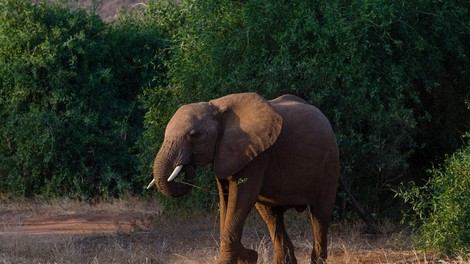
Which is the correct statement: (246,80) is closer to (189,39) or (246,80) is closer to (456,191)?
(189,39)

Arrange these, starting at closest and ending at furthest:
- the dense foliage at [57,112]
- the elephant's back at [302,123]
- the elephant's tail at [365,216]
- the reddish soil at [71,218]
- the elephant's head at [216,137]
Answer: the elephant's head at [216,137], the elephant's back at [302,123], the elephant's tail at [365,216], the reddish soil at [71,218], the dense foliage at [57,112]

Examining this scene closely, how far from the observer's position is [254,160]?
337 inches

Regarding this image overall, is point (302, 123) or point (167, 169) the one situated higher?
point (167, 169)

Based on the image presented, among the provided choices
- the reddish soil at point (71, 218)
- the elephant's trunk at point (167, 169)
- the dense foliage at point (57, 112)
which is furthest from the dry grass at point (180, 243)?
the dense foliage at point (57, 112)

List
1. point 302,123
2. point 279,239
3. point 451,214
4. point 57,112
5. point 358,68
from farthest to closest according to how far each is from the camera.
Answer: point 57,112 < point 358,68 < point 279,239 < point 451,214 < point 302,123

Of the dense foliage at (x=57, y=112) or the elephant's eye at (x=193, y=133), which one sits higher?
the elephant's eye at (x=193, y=133)

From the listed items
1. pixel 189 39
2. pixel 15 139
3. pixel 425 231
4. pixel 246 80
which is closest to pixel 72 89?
pixel 15 139

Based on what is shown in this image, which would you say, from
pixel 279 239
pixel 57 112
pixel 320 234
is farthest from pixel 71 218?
pixel 320 234

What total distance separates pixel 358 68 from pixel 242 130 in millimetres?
3962

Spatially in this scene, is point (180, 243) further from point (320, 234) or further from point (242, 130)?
point (242, 130)

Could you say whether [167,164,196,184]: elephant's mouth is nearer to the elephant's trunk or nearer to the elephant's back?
the elephant's trunk

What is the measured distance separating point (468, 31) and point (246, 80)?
3.33m

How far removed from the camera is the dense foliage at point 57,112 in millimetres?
16766

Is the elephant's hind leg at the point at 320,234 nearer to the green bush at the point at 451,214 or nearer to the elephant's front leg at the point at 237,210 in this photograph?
the green bush at the point at 451,214
